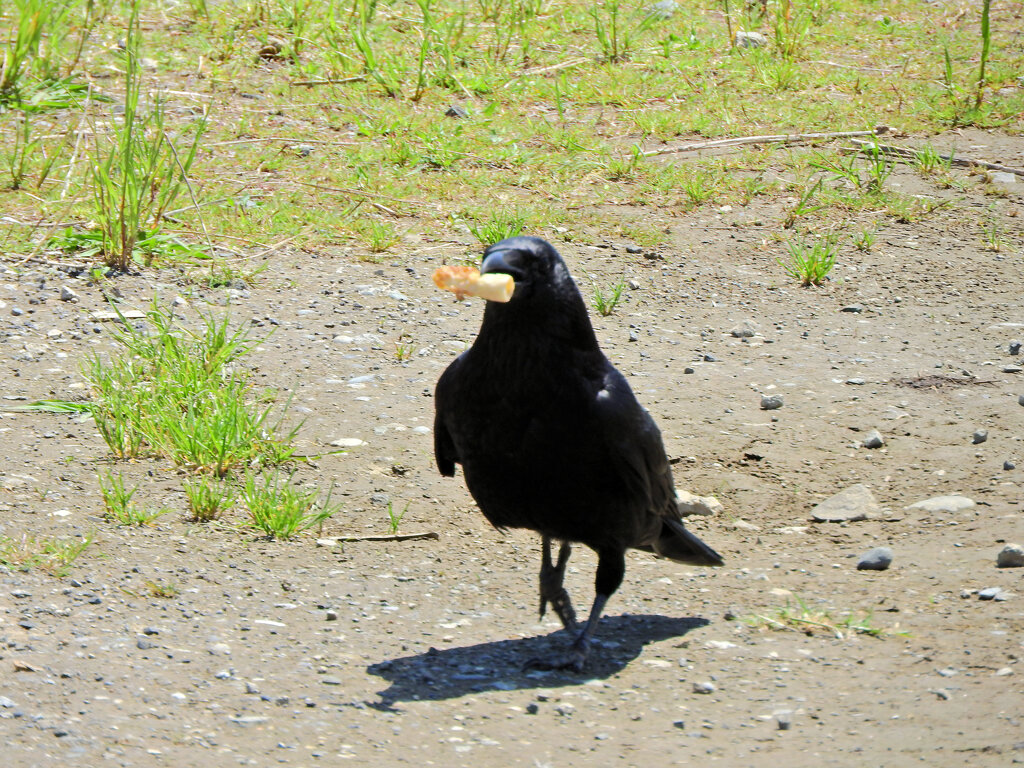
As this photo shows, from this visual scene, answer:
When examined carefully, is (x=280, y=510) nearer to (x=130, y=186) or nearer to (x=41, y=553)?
(x=41, y=553)

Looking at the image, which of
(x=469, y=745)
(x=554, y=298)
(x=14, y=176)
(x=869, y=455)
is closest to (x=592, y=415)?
(x=554, y=298)

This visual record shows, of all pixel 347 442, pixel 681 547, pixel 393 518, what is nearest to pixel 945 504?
pixel 681 547

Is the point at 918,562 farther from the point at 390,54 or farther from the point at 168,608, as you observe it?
the point at 390,54

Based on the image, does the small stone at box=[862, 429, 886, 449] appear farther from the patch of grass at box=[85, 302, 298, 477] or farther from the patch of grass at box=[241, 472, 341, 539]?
the patch of grass at box=[85, 302, 298, 477]

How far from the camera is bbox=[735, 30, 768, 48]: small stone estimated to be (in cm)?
902

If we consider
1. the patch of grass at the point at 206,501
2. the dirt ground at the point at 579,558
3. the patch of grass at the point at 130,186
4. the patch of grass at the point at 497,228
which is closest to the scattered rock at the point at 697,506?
the dirt ground at the point at 579,558

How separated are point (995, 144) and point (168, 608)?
614 centimetres

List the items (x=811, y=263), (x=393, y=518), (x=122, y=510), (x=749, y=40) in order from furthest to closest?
1. (x=749, y=40)
2. (x=811, y=263)
3. (x=393, y=518)
4. (x=122, y=510)

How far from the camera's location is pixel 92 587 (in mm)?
3783

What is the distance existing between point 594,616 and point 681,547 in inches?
18.1

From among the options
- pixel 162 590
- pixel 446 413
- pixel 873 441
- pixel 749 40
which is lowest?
pixel 162 590

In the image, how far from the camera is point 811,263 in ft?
20.9

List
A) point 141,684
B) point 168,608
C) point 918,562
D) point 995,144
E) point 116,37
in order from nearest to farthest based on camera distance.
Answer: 1. point 141,684
2. point 168,608
3. point 918,562
4. point 995,144
5. point 116,37

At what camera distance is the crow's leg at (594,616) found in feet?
11.5
